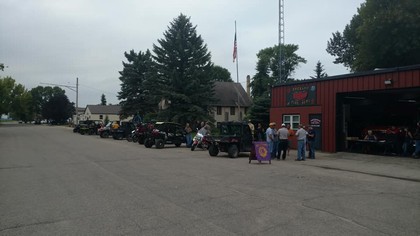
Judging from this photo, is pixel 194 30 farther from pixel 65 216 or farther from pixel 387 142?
pixel 65 216

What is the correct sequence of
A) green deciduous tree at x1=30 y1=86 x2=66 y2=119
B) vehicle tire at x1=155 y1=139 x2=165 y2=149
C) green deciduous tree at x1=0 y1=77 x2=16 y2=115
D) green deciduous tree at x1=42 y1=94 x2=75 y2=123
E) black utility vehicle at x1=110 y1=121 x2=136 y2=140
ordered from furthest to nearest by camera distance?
green deciduous tree at x1=30 y1=86 x2=66 y2=119 → green deciduous tree at x1=42 y1=94 x2=75 y2=123 → green deciduous tree at x1=0 y1=77 x2=16 y2=115 → black utility vehicle at x1=110 y1=121 x2=136 y2=140 → vehicle tire at x1=155 y1=139 x2=165 y2=149

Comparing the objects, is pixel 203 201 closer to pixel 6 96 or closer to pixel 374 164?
pixel 374 164

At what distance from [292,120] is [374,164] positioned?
26.6ft

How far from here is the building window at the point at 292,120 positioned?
23316 millimetres

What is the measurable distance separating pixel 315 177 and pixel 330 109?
10.0 meters

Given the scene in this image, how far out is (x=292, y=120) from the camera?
23.7m

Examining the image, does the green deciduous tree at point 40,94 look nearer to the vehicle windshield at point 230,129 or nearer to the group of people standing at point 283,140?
the vehicle windshield at point 230,129

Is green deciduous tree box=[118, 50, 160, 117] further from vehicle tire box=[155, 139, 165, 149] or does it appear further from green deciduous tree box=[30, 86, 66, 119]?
green deciduous tree box=[30, 86, 66, 119]

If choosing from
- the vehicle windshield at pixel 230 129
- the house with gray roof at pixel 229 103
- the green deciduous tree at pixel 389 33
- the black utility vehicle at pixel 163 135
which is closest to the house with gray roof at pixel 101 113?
the house with gray roof at pixel 229 103

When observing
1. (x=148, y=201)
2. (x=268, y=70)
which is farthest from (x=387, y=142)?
(x=268, y=70)

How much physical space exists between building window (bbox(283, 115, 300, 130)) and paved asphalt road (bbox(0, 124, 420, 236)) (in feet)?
32.1

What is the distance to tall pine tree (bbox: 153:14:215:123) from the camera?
38719 mm

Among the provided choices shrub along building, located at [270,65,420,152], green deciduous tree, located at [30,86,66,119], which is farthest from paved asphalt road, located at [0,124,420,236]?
green deciduous tree, located at [30,86,66,119]

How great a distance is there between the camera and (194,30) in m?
41.3
